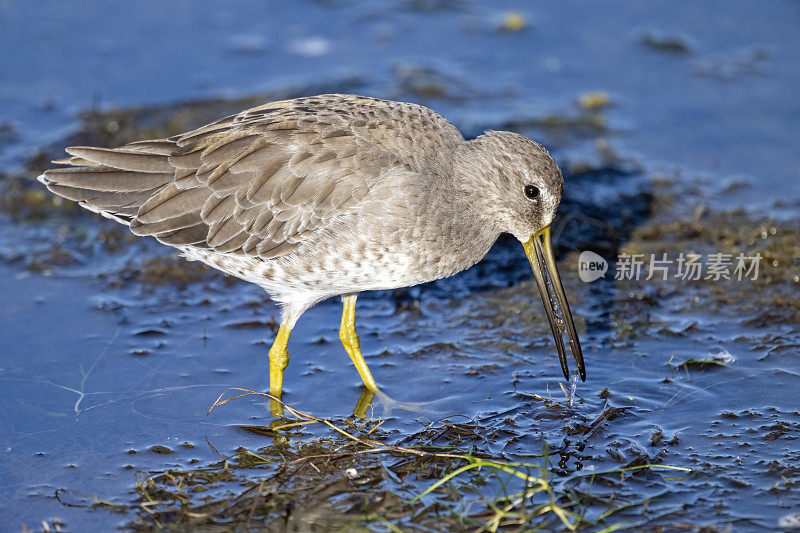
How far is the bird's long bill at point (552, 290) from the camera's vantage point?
675 cm

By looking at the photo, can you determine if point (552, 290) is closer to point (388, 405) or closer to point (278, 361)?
point (388, 405)

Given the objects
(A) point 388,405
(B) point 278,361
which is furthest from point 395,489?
(B) point 278,361

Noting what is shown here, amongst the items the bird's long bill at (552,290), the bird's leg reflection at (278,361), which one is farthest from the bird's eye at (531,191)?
the bird's leg reflection at (278,361)

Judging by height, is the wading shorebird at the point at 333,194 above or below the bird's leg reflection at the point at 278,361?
above

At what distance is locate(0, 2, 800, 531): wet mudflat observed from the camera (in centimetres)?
576

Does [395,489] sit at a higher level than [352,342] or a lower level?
lower

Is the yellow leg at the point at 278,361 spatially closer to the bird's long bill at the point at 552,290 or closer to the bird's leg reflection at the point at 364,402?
the bird's leg reflection at the point at 364,402

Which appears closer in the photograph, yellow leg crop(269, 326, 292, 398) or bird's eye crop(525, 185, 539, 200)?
bird's eye crop(525, 185, 539, 200)

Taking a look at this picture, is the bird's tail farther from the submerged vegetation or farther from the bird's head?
the bird's head

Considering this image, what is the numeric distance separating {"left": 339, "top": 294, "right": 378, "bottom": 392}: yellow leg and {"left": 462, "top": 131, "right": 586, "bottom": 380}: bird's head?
1.42 m

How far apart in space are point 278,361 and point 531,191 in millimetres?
2307

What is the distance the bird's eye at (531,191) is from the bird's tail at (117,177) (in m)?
2.58

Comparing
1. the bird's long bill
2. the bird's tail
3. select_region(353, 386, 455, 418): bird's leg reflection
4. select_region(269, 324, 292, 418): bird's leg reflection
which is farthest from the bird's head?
the bird's tail

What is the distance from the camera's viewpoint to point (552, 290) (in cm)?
690
